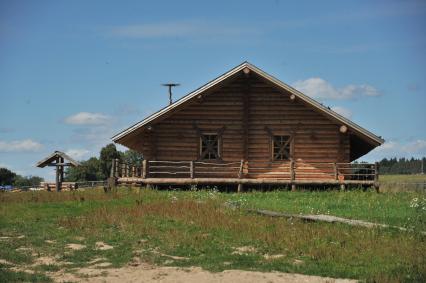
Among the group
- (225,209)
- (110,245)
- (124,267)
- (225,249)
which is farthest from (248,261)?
(225,209)

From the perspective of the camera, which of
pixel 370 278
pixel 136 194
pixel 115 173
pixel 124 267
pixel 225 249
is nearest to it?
pixel 370 278

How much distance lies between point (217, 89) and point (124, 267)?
65.3 feet

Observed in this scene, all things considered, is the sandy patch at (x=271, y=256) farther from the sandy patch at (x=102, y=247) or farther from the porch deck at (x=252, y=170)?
the porch deck at (x=252, y=170)

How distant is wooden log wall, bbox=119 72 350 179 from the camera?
32.0 metres

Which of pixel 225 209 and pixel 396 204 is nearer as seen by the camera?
pixel 225 209

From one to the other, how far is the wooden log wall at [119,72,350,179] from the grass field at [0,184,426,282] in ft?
28.3

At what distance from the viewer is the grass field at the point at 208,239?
43.1 feet

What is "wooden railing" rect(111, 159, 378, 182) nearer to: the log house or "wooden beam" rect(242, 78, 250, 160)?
the log house

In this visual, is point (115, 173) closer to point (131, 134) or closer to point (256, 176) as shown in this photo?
point (131, 134)

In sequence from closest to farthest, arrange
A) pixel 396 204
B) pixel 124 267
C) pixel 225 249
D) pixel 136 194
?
pixel 124 267 < pixel 225 249 < pixel 396 204 < pixel 136 194

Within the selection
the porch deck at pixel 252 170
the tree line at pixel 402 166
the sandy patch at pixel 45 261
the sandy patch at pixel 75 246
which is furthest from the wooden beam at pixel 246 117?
the tree line at pixel 402 166

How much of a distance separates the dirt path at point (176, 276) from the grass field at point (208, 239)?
0.37m

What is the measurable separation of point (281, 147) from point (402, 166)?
418 ft

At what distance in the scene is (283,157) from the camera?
3247 centimetres
